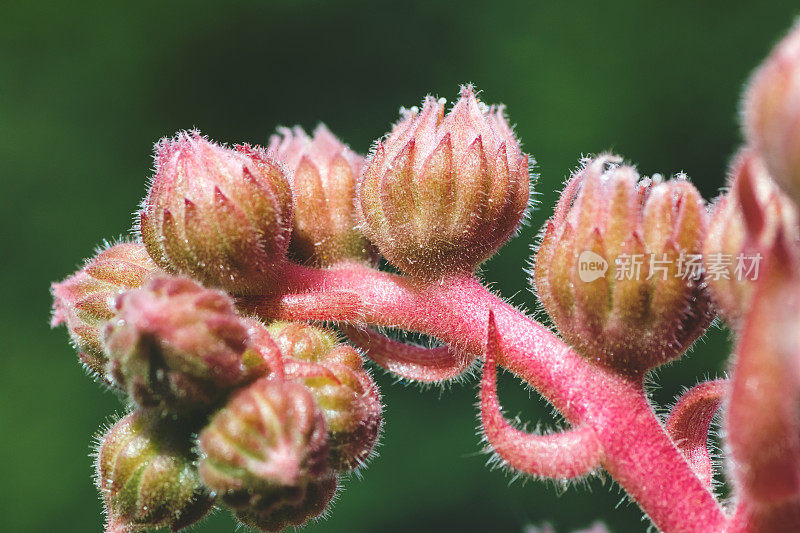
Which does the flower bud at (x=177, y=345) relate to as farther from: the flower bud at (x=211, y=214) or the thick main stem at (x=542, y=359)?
the thick main stem at (x=542, y=359)

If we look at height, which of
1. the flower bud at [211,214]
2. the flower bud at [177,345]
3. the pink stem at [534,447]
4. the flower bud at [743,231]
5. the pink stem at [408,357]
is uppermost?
the flower bud at [211,214]

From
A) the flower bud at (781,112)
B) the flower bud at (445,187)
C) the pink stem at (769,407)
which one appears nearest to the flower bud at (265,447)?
the flower bud at (445,187)

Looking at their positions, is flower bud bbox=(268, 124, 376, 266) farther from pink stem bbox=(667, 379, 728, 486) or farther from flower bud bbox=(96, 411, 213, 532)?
pink stem bbox=(667, 379, 728, 486)

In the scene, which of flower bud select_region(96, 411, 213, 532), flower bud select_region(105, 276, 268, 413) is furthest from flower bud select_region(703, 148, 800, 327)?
flower bud select_region(96, 411, 213, 532)

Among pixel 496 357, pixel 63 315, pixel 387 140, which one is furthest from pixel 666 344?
pixel 63 315

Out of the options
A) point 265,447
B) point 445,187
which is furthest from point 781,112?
point 265,447

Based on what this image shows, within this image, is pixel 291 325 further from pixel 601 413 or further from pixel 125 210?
pixel 125 210

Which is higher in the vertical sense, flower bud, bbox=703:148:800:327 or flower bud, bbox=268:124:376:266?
flower bud, bbox=268:124:376:266
